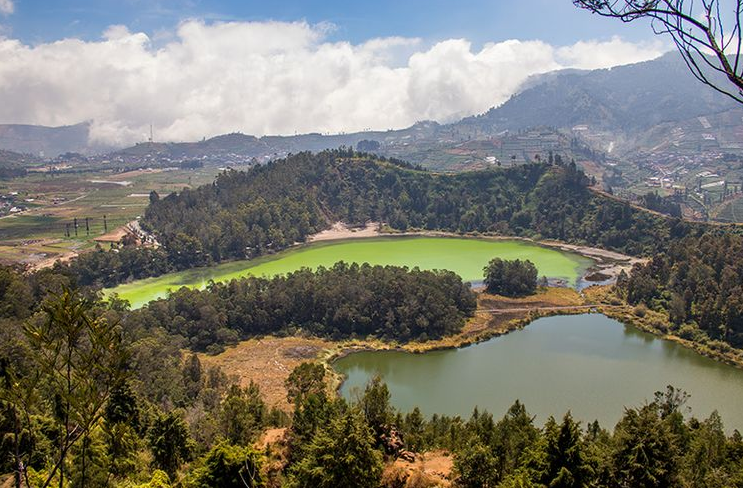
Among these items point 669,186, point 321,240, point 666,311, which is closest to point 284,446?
point 666,311

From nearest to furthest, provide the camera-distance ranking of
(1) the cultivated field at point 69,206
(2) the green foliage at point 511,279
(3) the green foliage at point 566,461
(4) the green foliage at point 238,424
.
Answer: (3) the green foliage at point 566,461, (4) the green foliage at point 238,424, (2) the green foliage at point 511,279, (1) the cultivated field at point 69,206

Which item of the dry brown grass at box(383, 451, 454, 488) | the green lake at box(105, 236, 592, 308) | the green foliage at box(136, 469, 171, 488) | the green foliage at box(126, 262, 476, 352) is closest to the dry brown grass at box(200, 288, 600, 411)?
the green foliage at box(126, 262, 476, 352)

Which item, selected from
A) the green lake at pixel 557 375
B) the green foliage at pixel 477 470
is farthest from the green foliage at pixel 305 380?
the green foliage at pixel 477 470

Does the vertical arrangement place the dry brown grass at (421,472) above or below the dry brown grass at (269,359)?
above

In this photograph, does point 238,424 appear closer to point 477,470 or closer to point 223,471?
point 223,471

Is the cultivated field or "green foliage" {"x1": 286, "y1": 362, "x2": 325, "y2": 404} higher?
the cultivated field

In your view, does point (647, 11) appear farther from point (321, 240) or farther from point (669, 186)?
point (669, 186)

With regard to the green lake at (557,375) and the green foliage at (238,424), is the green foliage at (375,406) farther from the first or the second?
the green lake at (557,375)

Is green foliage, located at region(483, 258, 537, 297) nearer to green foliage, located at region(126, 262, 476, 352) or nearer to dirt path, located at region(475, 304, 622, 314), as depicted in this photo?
dirt path, located at region(475, 304, 622, 314)
